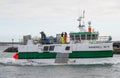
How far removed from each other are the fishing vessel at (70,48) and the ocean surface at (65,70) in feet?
2.75

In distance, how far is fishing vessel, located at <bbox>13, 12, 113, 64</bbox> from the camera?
45.1 metres

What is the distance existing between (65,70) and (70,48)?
17.5 feet

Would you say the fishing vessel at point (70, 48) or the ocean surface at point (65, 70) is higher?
the fishing vessel at point (70, 48)

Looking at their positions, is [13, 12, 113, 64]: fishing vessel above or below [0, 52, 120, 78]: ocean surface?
above

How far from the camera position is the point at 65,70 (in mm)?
40688

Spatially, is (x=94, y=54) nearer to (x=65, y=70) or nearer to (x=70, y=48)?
(x=70, y=48)

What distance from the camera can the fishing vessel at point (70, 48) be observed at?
45.1m

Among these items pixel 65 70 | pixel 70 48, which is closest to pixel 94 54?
pixel 70 48

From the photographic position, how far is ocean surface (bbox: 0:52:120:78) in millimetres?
37250

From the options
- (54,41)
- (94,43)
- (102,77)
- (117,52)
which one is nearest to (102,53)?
(94,43)

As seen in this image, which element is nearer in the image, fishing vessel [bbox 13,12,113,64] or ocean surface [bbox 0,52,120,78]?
ocean surface [bbox 0,52,120,78]

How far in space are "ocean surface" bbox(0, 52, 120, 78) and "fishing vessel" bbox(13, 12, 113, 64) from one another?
0.84m

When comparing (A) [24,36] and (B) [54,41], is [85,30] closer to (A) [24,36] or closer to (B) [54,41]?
(B) [54,41]

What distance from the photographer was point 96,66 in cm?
4438
